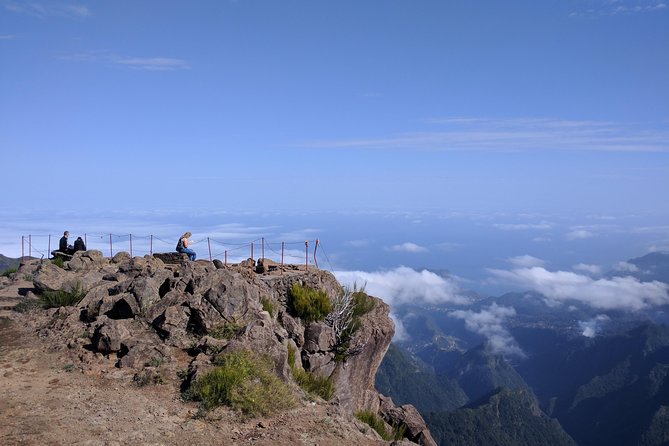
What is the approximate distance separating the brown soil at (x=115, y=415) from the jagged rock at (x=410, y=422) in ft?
27.8

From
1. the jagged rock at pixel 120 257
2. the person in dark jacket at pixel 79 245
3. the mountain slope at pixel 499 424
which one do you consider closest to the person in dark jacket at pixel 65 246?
the person in dark jacket at pixel 79 245

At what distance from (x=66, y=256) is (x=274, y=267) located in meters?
11.5

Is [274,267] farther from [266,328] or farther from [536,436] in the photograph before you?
[536,436]

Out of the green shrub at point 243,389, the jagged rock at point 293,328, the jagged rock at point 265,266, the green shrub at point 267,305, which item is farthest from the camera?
the jagged rock at point 265,266

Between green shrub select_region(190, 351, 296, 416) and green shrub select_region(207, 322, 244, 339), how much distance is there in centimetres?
190

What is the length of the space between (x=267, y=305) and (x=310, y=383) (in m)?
3.65

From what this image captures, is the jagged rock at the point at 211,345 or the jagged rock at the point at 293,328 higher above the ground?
the jagged rock at the point at 211,345

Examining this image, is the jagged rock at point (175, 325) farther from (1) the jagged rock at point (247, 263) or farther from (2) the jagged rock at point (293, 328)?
(1) the jagged rock at point (247, 263)

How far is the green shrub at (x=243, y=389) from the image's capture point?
37.4ft

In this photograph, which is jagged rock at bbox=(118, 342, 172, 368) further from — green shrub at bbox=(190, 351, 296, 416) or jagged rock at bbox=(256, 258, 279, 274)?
jagged rock at bbox=(256, 258, 279, 274)

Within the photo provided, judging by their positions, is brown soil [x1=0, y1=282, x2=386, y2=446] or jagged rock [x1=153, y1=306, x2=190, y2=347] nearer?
brown soil [x1=0, y1=282, x2=386, y2=446]

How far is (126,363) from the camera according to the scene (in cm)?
1327

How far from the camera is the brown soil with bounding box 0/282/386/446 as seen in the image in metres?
10.0

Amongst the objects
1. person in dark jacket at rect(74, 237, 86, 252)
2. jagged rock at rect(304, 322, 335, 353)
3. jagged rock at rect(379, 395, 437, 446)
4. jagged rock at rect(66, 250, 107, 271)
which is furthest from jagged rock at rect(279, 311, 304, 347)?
person in dark jacket at rect(74, 237, 86, 252)
